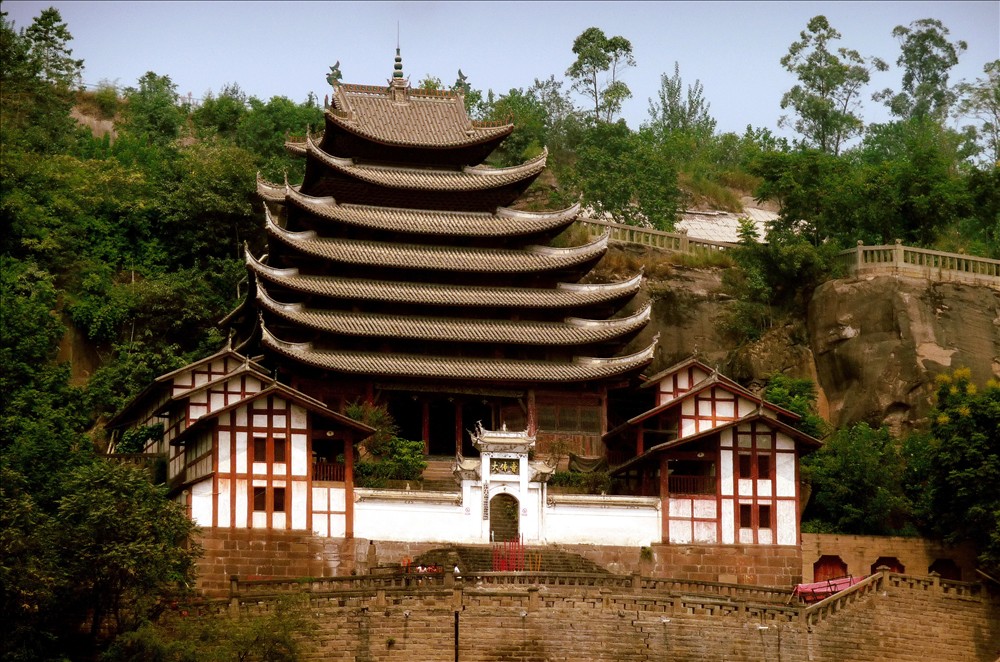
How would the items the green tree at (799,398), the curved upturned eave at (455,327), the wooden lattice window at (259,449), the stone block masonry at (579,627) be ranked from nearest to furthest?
the stone block masonry at (579,627) < the wooden lattice window at (259,449) < the curved upturned eave at (455,327) < the green tree at (799,398)

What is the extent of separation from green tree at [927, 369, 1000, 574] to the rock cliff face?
9517mm

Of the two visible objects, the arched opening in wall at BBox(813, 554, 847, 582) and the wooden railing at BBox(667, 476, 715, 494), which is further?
the arched opening in wall at BBox(813, 554, 847, 582)

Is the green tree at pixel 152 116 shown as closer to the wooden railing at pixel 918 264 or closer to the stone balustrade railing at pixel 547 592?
the wooden railing at pixel 918 264

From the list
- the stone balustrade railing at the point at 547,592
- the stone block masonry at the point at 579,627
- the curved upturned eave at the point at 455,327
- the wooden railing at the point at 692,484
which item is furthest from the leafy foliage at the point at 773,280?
the stone block masonry at the point at 579,627

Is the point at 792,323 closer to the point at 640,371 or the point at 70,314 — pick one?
the point at 640,371

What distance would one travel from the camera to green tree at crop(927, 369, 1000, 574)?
68.9 meters

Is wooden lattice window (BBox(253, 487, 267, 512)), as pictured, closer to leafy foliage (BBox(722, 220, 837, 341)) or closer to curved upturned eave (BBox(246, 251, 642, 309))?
curved upturned eave (BBox(246, 251, 642, 309))

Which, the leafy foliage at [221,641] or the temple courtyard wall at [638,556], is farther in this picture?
the temple courtyard wall at [638,556]

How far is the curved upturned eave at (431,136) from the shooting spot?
81938mm

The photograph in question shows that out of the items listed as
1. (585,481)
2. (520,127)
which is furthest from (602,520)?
(520,127)

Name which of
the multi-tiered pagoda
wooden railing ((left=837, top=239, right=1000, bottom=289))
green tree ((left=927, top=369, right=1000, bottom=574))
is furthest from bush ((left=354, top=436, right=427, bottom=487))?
wooden railing ((left=837, top=239, right=1000, bottom=289))

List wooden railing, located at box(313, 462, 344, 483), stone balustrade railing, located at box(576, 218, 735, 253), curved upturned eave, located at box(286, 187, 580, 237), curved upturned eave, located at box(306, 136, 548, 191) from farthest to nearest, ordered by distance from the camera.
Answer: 1. stone balustrade railing, located at box(576, 218, 735, 253)
2. curved upturned eave, located at box(306, 136, 548, 191)
3. curved upturned eave, located at box(286, 187, 580, 237)
4. wooden railing, located at box(313, 462, 344, 483)

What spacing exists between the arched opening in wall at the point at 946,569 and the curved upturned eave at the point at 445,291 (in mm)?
16116

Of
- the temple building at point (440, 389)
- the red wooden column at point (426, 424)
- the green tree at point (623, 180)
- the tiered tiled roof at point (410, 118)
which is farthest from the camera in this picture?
the green tree at point (623, 180)
